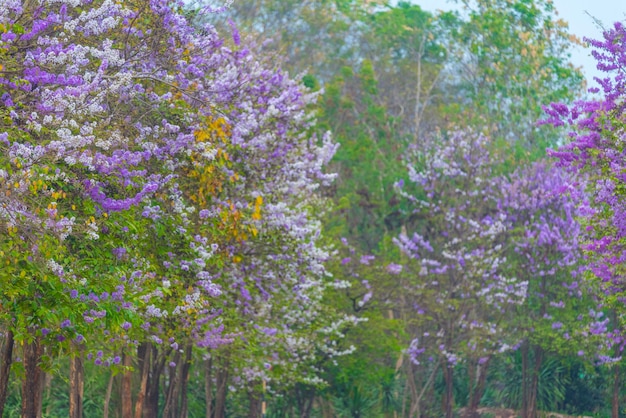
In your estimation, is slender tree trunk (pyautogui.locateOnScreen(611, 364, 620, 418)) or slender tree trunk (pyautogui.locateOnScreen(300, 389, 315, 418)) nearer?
slender tree trunk (pyautogui.locateOnScreen(300, 389, 315, 418))

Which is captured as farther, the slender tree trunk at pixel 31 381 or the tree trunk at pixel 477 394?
the tree trunk at pixel 477 394

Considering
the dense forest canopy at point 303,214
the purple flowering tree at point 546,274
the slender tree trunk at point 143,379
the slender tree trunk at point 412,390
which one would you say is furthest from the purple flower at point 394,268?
the slender tree trunk at point 143,379

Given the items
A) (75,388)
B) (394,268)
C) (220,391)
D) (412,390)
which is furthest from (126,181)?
(412,390)

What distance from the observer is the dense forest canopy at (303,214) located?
493 inches

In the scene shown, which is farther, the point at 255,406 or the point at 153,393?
the point at 255,406

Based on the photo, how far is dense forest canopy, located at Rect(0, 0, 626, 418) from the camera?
12.5 m

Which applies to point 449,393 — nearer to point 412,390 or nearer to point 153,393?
point 412,390

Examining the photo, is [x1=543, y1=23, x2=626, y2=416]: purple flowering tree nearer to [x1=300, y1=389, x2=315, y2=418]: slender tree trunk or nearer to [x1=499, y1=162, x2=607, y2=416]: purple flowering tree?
[x1=300, y1=389, x2=315, y2=418]: slender tree trunk

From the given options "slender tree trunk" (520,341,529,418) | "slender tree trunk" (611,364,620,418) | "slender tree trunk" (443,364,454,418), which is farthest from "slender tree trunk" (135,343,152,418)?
"slender tree trunk" (520,341,529,418)

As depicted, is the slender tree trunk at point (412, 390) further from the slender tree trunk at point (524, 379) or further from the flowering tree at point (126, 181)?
the flowering tree at point (126, 181)

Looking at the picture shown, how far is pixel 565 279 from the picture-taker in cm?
4078

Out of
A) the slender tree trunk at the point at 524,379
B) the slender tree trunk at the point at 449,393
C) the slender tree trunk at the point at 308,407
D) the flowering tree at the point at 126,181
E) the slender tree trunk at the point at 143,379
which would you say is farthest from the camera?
the slender tree trunk at the point at 524,379

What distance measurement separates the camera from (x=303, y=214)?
74.9 ft

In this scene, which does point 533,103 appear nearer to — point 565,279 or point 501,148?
point 501,148
